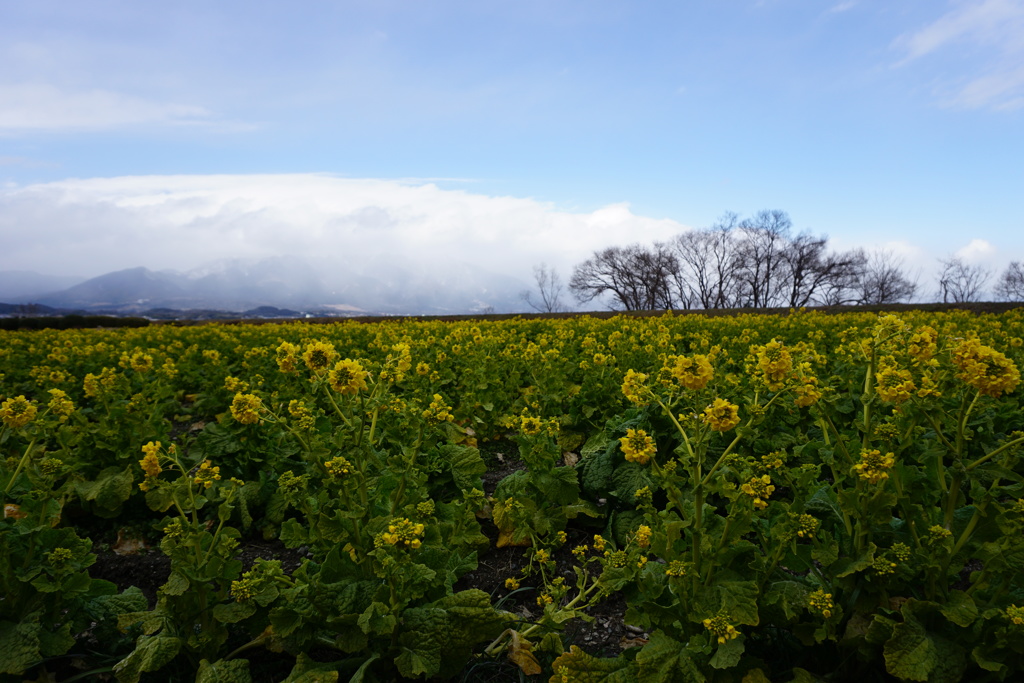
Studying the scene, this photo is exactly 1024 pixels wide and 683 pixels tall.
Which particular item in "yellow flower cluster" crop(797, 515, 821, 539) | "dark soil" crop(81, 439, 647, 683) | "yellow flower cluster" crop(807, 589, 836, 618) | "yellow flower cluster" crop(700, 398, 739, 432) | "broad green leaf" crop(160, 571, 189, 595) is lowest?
"dark soil" crop(81, 439, 647, 683)

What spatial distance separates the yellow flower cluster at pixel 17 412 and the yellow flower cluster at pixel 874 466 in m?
3.74

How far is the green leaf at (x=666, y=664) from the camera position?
2025 millimetres

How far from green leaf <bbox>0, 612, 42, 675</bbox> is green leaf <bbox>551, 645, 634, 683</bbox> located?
2157 mm

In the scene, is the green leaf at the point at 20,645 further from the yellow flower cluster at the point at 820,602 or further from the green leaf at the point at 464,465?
the yellow flower cluster at the point at 820,602

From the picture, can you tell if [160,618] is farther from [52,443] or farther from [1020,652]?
[52,443]

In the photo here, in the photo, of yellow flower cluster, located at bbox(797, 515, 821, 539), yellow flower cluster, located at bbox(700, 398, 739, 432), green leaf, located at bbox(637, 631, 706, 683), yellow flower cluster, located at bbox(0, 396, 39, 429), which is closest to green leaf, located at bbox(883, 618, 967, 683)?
yellow flower cluster, located at bbox(797, 515, 821, 539)

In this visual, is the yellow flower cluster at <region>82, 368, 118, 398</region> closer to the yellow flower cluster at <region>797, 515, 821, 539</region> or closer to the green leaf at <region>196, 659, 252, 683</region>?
the green leaf at <region>196, 659, 252, 683</region>

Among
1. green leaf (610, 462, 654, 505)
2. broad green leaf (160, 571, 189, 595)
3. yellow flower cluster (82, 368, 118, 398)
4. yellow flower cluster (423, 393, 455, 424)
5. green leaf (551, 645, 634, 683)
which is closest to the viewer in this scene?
green leaf (551, 645, 634, 683)

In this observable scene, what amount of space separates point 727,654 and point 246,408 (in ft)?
7.39

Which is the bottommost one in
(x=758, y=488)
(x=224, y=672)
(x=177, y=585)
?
(x=224, y=672)

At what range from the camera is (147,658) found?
2.18 m

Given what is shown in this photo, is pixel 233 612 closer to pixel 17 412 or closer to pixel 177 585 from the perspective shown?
pixel 177 585

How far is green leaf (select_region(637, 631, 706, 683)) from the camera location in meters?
2.03

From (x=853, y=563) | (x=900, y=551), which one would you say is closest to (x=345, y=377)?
(x=853, y=563)
